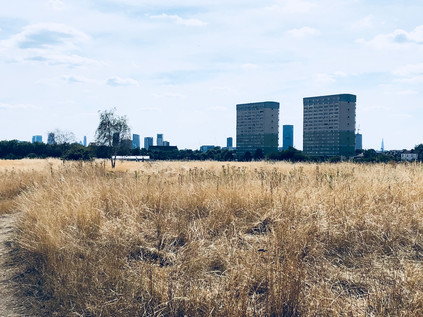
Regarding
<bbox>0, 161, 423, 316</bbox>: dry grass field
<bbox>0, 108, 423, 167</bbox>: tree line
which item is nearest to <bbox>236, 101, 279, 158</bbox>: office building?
<bbox>0, 108, 423, 167</bbox>: tree line

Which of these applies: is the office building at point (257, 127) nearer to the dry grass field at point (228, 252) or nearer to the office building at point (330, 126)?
the office building at point (330, 126)

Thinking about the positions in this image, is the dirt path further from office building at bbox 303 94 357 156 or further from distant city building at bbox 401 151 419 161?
office building at bbox 303 94 357 156

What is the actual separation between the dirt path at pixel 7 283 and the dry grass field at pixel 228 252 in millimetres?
187

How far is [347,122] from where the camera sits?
113 metres

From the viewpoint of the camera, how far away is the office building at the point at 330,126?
111 m

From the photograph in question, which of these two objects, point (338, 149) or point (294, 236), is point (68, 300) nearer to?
point (294, 236)

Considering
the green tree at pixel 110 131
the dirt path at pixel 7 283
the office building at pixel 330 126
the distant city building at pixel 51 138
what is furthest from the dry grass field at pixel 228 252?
the office building at pixel 330 126

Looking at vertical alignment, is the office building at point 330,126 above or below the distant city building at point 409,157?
above

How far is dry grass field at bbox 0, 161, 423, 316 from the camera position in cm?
315

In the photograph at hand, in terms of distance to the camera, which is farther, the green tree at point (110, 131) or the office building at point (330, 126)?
the office building at point (330, 126)

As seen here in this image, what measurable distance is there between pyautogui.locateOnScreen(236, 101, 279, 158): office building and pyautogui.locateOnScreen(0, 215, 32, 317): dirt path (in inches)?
4263

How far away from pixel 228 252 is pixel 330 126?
382ft

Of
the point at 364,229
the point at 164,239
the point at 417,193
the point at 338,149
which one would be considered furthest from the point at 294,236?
the point at 338,149

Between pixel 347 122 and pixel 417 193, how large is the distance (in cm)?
11466
